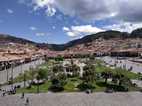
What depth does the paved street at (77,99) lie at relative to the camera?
41.6 meters

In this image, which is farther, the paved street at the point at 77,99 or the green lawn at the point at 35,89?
the green lawn at the point at 35,89

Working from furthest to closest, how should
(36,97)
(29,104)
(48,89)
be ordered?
(48,89) → (36,97) → (29,104)

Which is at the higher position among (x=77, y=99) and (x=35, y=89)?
(x=35, y=89)

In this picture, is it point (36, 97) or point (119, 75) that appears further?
point (119, 75)

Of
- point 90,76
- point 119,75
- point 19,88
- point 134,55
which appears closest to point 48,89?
point 19,88

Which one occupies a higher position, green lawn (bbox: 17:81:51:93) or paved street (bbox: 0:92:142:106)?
green lawn (bbox: 17:81:51:93)

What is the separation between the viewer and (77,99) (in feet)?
147

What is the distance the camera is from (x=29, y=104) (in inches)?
1619

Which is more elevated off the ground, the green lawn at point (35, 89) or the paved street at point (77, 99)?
the green lawn at point (35, 89)

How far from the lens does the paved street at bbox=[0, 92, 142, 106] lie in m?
41.6

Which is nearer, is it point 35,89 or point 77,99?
point 77,99

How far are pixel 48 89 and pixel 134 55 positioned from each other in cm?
13309

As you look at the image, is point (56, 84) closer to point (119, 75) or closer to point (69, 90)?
point (69, 90)

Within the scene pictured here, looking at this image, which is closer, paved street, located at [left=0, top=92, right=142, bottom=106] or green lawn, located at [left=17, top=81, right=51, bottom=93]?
paved street, located at [left=0, top=92, right=142, bottom=106]
